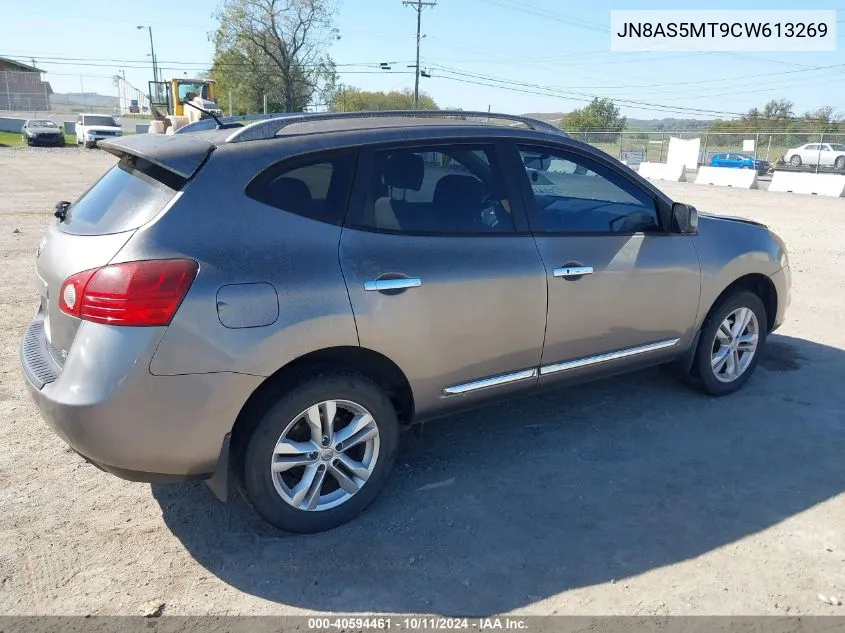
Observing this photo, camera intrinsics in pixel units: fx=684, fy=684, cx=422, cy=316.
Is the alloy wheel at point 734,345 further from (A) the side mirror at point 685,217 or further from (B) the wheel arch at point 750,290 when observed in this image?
(A) the side mirror at point 685,217

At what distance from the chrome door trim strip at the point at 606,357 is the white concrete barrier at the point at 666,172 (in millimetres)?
23906

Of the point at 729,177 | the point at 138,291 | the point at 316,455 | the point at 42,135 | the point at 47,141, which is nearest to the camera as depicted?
the point at 138,291

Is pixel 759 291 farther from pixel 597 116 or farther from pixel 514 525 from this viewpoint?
pixel 597 116

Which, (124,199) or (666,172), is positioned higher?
(124,199)

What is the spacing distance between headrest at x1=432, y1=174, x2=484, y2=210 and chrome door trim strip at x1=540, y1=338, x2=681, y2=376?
39.2 inches

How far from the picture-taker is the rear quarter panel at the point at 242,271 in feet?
8.66

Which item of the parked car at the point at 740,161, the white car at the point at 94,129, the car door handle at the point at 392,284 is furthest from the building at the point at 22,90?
the car door handle at the point at 392,284

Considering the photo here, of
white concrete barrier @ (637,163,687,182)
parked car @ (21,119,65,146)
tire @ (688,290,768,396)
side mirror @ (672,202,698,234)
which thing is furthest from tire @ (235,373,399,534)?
parked car @ (21,119,65,146)

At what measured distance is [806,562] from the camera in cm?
298

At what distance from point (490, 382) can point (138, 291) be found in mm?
1787

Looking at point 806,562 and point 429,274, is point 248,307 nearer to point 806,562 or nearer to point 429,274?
point 429,274

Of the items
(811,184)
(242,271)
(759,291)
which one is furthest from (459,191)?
(811,184)

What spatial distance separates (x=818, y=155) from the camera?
31406 mm

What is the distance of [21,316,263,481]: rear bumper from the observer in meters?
2.58
